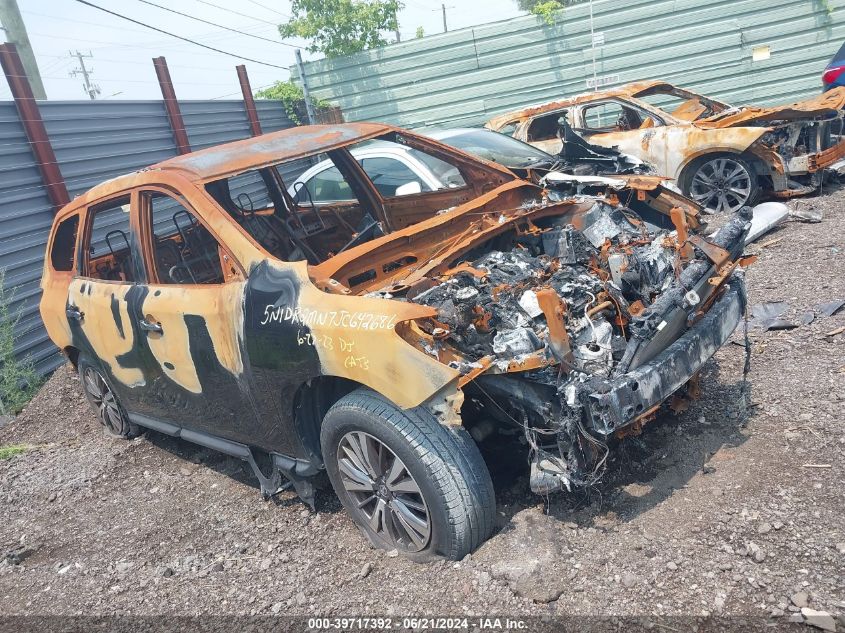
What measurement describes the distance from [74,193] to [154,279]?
5440 millimetres

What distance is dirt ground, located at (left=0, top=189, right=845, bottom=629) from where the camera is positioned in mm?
2615

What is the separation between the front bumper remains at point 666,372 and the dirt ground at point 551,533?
1.79 feet

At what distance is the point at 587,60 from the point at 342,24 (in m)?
5.42

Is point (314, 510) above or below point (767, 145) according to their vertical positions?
below

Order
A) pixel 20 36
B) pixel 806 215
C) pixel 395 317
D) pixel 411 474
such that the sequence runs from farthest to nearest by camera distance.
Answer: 1. pixel 20 36
2. pixel 806 215
3. pixel 411 474
4. pixel 395 317

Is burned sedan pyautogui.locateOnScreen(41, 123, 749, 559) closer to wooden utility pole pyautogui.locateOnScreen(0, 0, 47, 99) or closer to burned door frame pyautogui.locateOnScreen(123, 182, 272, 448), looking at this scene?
burned door frame pyautogui.locateOnScreen(123, 182, 272, 448)

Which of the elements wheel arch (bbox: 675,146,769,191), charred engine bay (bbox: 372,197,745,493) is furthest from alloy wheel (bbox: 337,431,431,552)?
wheel arch (bbox: 675,146,769,191)

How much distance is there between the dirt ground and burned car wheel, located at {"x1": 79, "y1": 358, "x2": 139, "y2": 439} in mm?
287

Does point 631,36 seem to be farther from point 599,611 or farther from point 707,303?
point 599,611

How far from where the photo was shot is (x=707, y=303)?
340 cm

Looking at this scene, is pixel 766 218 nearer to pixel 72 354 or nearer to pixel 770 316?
pixel 770 316

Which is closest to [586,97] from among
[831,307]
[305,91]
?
[831,307]

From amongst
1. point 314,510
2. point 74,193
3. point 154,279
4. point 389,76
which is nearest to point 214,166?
point 154,279

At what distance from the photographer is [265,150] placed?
3.99 metres
